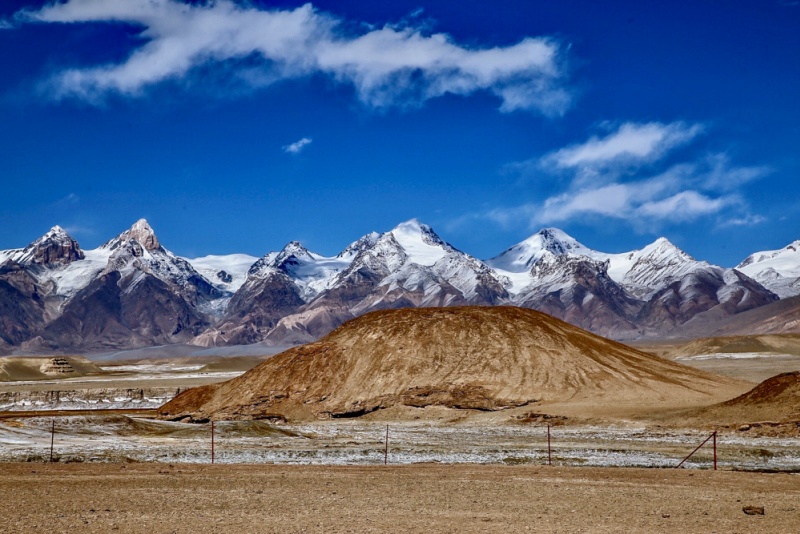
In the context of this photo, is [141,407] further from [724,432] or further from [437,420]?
[724,432]

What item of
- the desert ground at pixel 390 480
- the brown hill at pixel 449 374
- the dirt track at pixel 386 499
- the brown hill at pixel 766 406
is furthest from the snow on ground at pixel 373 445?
the brown hill at pixel 449 374

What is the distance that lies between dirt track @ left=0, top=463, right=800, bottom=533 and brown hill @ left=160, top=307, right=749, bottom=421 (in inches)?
1549

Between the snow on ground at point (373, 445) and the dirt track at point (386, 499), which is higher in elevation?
the snow on ground at point (373, 445)

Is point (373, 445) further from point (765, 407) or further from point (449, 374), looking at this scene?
point (449, 374)

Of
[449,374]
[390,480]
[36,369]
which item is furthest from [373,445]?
[36,369]

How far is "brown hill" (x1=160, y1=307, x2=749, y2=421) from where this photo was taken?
7300cm

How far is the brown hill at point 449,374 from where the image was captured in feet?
240

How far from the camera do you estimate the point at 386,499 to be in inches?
998

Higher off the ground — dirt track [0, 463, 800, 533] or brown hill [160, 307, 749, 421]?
brown hill [160, 307, 749, 421]

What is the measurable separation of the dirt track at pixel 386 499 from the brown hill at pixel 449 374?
1549 inches

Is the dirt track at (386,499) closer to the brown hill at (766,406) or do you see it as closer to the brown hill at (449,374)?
the brown hill at (766,406)

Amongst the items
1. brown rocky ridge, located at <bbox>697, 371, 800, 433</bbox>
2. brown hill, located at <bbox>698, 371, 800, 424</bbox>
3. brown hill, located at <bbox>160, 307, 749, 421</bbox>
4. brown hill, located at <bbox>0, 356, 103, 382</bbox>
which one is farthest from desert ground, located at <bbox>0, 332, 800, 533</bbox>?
brown hill, located at <bbox>0, 356, 103, 382</bbox>

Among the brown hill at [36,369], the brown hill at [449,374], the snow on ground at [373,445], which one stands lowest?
the snow on ground at [373,445]

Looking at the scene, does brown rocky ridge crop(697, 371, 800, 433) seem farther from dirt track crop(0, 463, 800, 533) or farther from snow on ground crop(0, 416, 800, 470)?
dirt track crop(0, 463, 800, 533)
